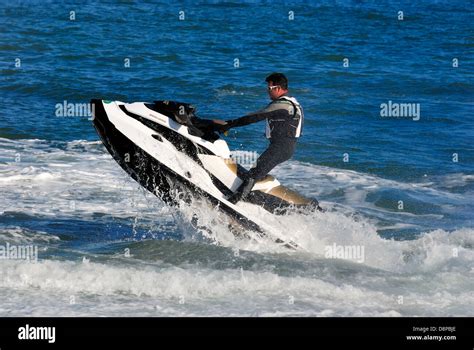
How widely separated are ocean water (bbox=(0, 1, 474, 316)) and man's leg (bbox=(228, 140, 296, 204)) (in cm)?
32

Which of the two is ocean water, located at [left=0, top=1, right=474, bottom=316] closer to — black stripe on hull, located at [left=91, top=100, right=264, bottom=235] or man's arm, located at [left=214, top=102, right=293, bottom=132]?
black stripe on hull, located at [left=91, top=100, right=264, bottom=235]

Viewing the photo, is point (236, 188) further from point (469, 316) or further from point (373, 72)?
point (373, 72)

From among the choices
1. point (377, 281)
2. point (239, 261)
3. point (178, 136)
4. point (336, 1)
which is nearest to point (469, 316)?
point (377, 281)

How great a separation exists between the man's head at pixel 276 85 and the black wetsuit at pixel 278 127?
49 millimetres

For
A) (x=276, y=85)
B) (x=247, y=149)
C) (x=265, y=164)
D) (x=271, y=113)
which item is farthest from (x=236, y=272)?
(x=247, y=149)

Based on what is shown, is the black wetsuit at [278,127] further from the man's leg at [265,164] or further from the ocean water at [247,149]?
the ocean water at [247,149]

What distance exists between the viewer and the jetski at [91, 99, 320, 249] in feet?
28.1

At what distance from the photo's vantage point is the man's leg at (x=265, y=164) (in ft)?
28.5

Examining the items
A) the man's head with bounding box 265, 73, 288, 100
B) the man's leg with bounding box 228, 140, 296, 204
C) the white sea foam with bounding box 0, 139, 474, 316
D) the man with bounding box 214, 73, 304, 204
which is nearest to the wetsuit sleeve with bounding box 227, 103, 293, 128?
the man with bounding box 214, 73, 304, 204

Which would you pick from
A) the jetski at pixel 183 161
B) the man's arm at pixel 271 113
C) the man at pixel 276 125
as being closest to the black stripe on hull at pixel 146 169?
the jetski at pixel 183 161

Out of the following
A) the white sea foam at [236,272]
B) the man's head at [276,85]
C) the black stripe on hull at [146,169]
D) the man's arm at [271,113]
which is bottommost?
the white sea foam at [236,272]

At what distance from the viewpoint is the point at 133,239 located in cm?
954

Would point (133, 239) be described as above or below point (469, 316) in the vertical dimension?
above

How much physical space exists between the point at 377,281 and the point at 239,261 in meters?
1.22
